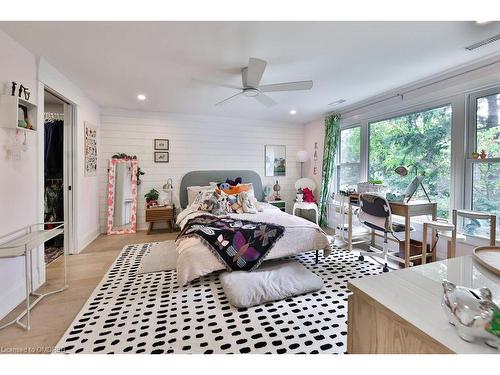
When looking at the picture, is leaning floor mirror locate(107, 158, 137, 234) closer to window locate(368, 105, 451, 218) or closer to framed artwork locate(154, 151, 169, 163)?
framed artwork locate(154, 151, 169, 163)

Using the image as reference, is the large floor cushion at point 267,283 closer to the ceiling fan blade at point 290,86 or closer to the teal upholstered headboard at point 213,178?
the ceiling fan blade at point 290,86

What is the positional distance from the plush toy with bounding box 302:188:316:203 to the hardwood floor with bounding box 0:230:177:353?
339 cm

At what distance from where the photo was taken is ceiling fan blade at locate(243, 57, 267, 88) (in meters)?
2.17

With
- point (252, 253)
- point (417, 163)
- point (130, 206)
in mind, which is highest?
point (417, 163)

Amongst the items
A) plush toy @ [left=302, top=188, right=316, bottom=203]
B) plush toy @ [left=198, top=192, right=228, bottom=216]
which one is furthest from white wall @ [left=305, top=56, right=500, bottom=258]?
plush toy @ [left=198, top=192, right=228, bottom=216]

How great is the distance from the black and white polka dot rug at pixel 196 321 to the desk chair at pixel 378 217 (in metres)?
0.77

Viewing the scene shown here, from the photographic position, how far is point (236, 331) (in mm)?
1745

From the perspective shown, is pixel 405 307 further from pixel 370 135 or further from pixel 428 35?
pixel 370 135

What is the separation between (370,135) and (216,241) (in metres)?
3.23

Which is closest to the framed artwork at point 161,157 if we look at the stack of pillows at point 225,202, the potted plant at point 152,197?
the potted plant at point 152,197

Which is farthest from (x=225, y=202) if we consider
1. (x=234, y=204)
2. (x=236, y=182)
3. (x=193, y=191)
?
(x=236, y=182)

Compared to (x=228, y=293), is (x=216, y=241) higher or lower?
higher
